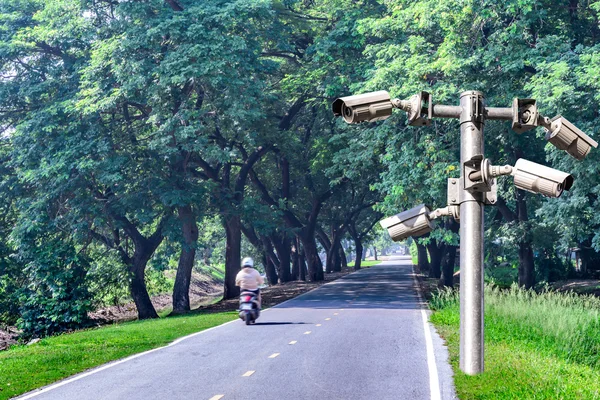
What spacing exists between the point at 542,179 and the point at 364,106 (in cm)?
179

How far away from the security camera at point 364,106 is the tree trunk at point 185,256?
79.1 feet

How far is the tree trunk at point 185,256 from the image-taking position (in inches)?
1197

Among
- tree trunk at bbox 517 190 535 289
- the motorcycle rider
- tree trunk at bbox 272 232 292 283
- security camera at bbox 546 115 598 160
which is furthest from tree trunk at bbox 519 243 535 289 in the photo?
security camera at bbox 546 115 598 160

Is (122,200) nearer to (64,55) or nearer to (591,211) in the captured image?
(64,55)

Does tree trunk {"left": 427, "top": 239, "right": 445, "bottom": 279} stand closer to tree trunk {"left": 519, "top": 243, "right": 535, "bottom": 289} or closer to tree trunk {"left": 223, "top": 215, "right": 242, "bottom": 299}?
tree trunk {"left": 519, "top": 243, "right": 535, "bottom": 289}

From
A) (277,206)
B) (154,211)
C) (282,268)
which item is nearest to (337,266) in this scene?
(282,268)

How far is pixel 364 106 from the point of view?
6672 millimetres

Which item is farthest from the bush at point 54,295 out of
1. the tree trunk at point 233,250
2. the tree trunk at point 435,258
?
the tree trunk at point 435,258

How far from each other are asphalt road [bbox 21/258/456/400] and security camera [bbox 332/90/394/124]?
171 inches

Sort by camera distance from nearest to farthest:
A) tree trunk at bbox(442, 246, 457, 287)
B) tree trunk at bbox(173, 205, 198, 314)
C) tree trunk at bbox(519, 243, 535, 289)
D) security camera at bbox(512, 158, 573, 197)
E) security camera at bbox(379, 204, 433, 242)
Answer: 1. security camera at bbox(512, 158, 573, 197)
2. security camera at bbox(379, 204, 433, 242)
3. tree trunk at bbox(173, 205, 198, 314)
4. tree trunk at bbox(519, 243, 535, 289)
5. tree trunk at bbox(442, 246, 457, 287)

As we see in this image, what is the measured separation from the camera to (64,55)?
1224 inches

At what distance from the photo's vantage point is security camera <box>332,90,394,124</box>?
665cm

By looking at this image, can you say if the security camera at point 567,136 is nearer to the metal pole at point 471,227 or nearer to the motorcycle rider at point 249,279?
the metal pole at point 471,227

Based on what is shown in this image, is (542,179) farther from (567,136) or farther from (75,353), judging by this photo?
(75,353)
